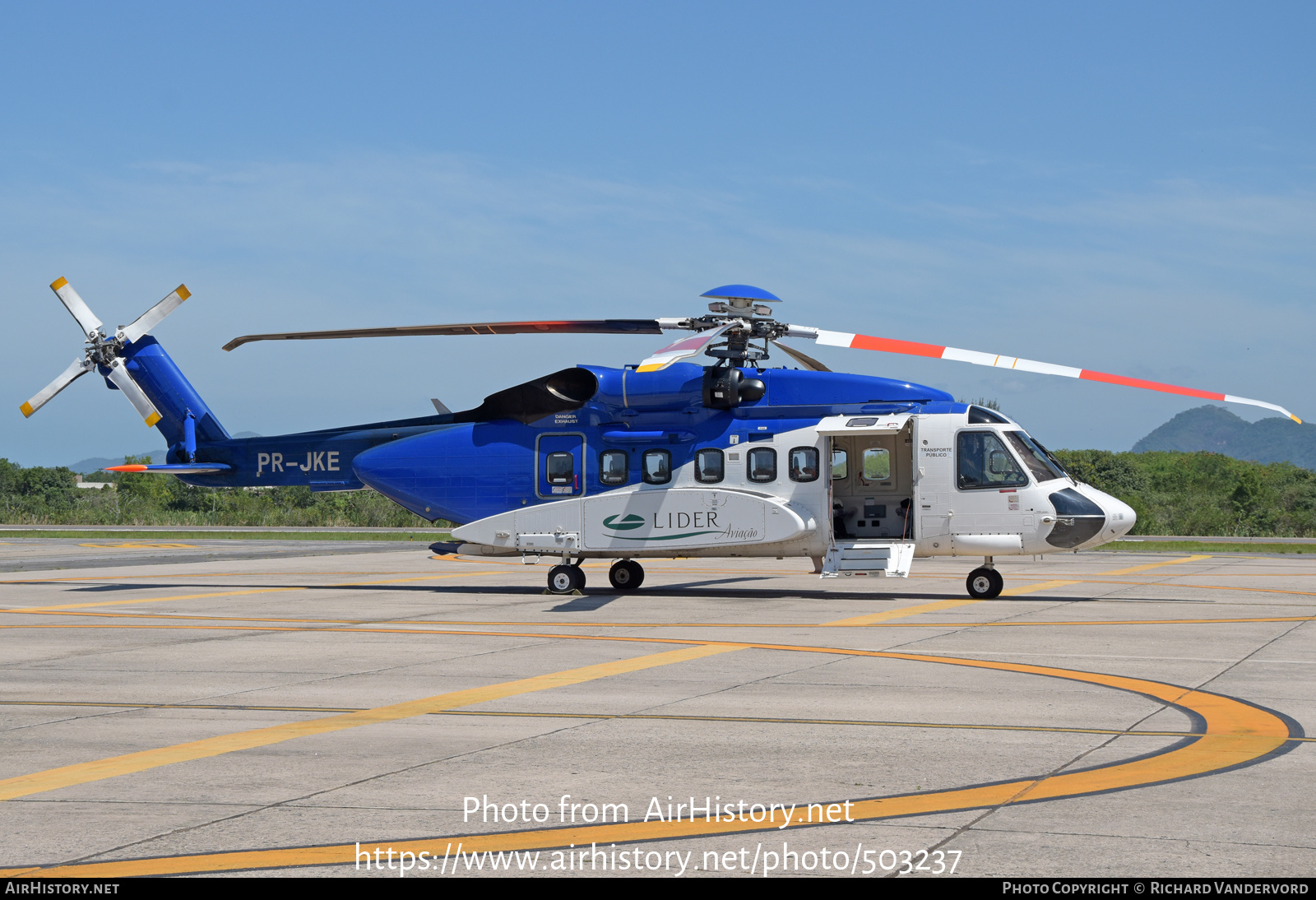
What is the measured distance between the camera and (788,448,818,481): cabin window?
814 inches

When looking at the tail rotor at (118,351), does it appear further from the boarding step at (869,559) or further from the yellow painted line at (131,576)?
the boarding step at (869,559)

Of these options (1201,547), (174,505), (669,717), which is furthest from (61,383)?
(174,505)

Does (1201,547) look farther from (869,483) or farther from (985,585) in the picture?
(869,483)

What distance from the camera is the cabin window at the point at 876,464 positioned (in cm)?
2123

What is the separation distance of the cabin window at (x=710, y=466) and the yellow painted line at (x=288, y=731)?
7.93 m

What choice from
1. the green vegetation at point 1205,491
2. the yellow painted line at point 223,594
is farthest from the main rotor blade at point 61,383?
the green vegetation at point 1205,491

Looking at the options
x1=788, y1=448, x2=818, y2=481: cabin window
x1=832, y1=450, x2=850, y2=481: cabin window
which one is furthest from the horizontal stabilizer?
x1=832, y1=450, x2=850, y2=481: cabin window

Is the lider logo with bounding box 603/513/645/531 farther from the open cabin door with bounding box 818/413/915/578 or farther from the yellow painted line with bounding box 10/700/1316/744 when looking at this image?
the yellow painted line with bounding box 10/700/1316/744

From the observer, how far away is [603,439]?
2181 cm

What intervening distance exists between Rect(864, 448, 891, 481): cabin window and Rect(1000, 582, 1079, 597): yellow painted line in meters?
2.95

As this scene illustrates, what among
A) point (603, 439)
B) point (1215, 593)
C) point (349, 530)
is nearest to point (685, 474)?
point (603, 439)

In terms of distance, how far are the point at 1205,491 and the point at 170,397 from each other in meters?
61.1

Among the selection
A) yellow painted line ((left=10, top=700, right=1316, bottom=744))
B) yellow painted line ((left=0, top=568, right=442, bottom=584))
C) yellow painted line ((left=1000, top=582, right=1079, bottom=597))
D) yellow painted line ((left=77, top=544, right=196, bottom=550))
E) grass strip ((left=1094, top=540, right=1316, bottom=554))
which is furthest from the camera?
yellow painted line ((left=77, top=544, right=196, bottom=550))
